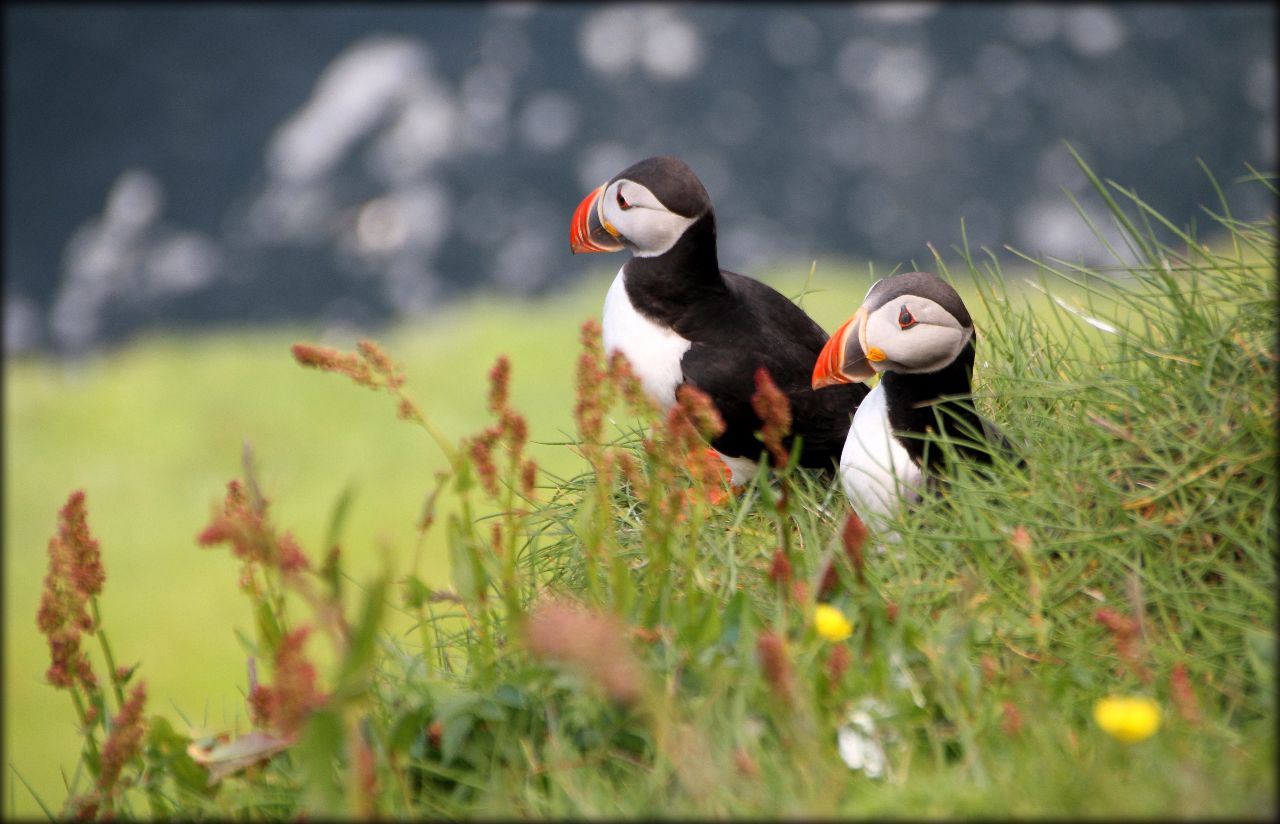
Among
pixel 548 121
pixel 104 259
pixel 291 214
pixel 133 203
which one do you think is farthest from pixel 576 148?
pixel 104 259

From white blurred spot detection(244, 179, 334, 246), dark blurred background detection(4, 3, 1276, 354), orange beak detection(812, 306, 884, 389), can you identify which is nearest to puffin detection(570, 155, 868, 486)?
orange beak detection(812, 306, 884, 389)

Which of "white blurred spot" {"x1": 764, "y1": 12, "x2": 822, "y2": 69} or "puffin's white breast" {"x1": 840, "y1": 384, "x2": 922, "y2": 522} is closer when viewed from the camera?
"puffin's white breast" {"x1": 840, "y1": 384, "x2": 922, "y2": 522}

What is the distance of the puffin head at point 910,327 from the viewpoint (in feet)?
7.84

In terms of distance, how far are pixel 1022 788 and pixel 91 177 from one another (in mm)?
9790

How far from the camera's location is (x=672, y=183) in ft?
9.62

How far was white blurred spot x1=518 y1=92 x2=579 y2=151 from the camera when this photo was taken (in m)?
8.89

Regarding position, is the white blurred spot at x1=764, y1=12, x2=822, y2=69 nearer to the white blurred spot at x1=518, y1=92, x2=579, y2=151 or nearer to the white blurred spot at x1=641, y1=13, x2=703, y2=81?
the white blurred spot at x1=641, y1=13, x2=703, y2=81

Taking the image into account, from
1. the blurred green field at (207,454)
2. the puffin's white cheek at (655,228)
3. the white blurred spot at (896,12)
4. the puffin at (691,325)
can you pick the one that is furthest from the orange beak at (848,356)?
the white blurred spot at (896,12)

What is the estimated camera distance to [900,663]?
6.03 ft

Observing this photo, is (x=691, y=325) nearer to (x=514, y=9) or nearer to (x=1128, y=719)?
(x=1128, y=719)

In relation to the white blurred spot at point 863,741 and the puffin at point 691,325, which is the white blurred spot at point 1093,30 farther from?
the white blurred spot at point 863,741

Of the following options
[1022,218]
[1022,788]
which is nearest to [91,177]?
[1022,218]

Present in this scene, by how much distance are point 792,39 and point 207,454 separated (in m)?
5.68

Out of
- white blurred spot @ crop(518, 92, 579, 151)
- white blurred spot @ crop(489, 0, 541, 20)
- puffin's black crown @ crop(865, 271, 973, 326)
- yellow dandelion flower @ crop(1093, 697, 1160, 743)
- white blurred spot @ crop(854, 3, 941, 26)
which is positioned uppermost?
white blurred spot @ crop(489, 0, 541, 20)
